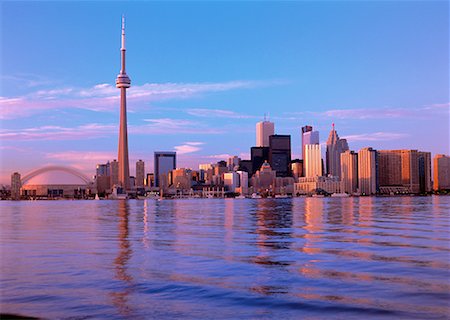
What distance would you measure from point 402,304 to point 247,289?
560 centimetres

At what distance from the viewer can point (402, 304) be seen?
1764 centimetres

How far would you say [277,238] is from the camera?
40531 millimetres

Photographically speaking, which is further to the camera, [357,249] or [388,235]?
[388,235]

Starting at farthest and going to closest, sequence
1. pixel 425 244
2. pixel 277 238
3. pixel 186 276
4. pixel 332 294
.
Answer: pixel 277 238, pixel 425 244, pixel 186 276, pixel 332 294

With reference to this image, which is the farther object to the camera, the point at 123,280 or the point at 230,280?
the point at 123,280

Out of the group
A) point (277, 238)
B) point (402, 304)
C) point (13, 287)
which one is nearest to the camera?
point (402, 304)

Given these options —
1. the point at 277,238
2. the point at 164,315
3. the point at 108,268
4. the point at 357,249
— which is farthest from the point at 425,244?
the point at 164,315

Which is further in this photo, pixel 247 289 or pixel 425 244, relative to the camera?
Result: pixel 425 244

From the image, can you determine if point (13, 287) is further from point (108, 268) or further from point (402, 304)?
point (402, 304)

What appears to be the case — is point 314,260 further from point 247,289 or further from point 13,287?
point 13,287

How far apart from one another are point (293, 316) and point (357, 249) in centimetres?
1721

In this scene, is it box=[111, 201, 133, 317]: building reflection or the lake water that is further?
box=[111, 201, 133, 317]: building reflection

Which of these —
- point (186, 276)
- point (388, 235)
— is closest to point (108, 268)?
point (186, 276)

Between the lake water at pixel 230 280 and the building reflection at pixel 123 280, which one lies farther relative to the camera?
the building reflection at pixel 123 280
